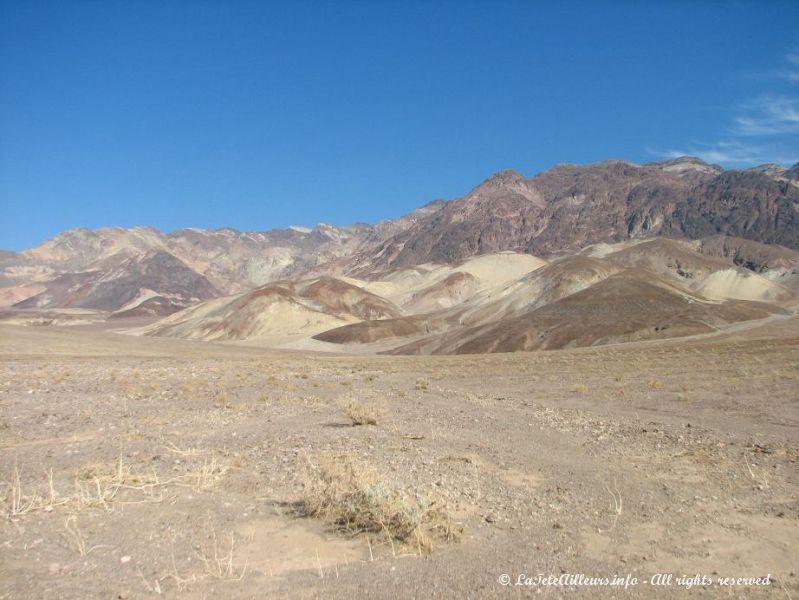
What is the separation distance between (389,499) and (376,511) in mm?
232

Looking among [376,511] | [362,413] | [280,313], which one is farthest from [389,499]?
[280,313]

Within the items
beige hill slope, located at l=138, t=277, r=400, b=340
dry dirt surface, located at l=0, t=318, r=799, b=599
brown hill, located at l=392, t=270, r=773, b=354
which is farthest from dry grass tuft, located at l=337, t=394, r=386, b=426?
beige hill slope, located at l=138, t=277, r=400, b=340

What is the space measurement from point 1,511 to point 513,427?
11172 millimetres

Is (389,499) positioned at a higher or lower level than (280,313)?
lower

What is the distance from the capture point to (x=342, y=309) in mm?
148250

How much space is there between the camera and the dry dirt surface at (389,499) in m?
6.64

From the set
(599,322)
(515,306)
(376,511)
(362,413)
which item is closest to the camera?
(376,511)

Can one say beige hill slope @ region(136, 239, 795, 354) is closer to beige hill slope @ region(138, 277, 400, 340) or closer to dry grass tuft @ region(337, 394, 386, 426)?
beige hill slope @ region(138, 277, 400, 340)

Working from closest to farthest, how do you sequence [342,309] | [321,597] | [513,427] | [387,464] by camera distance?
[321,597], [387,464], [513,427], [342,309]

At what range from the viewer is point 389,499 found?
26.1 ft

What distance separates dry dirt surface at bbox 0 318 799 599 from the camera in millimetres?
6641

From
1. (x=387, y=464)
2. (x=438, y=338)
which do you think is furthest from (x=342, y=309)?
→ (x=387, y=464)

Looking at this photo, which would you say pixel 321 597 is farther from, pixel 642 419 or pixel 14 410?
pixel 14 410

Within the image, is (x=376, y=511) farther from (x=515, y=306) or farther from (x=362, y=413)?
(x=515, y=306)
